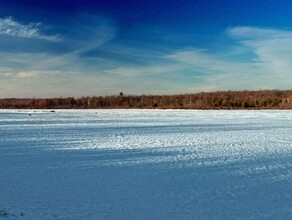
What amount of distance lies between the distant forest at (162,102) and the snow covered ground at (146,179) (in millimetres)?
22854

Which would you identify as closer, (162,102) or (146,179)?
(146,179)

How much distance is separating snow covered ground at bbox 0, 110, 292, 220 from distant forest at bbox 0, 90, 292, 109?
22.9 m

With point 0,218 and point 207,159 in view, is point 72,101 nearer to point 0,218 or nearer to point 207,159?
point 207,159

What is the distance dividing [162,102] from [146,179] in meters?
31.5

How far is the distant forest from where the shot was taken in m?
33.9

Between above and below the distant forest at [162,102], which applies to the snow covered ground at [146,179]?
below

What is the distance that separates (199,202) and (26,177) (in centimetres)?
266

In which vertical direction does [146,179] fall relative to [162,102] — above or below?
below

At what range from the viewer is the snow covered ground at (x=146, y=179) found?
475 centimetres

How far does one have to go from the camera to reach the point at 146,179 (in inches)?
249

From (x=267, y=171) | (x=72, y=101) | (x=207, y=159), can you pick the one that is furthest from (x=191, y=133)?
(x=72, y=101)

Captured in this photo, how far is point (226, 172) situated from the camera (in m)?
6.76

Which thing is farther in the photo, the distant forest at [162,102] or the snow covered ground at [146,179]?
the distant forest at [162,102]

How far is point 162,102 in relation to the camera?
37781mm
